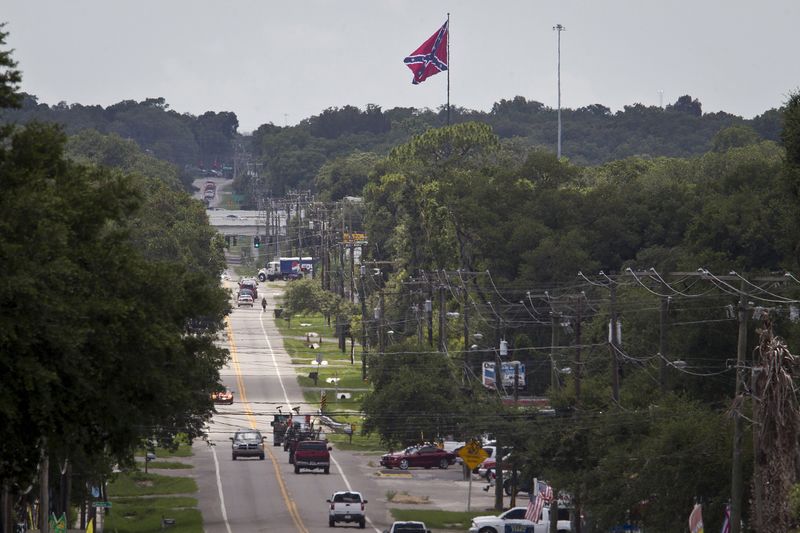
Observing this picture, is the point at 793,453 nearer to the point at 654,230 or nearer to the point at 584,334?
the point at 584,334

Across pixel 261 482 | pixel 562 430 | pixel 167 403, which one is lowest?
pixel 261 482

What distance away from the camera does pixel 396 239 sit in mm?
133625

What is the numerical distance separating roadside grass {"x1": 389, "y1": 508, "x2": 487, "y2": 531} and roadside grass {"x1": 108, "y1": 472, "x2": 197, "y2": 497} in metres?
10.3

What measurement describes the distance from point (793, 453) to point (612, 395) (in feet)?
60.7

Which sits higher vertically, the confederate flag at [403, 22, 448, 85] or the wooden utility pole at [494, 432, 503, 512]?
the confederate flag at [403, 22, 448, 85]

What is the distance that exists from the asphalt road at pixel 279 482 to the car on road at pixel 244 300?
168 ft

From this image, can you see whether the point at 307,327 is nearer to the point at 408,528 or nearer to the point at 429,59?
the point at 429,59

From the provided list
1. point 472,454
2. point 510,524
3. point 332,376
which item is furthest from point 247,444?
point 332,376

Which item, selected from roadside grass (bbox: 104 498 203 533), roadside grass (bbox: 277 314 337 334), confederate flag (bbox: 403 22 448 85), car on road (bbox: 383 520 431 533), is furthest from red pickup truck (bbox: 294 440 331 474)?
roadside grass (bbox: 277 314 337 334)

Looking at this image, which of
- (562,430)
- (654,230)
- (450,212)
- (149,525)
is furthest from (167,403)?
(450,212)

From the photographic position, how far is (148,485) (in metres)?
74.1

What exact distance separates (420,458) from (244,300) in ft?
266

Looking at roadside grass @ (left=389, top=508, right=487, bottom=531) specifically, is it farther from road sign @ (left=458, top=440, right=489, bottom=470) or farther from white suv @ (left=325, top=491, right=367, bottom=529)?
white suv @ (left=325, top=491, right=367, bottom=529)

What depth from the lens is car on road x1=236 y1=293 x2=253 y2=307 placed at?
15975 centimetres
